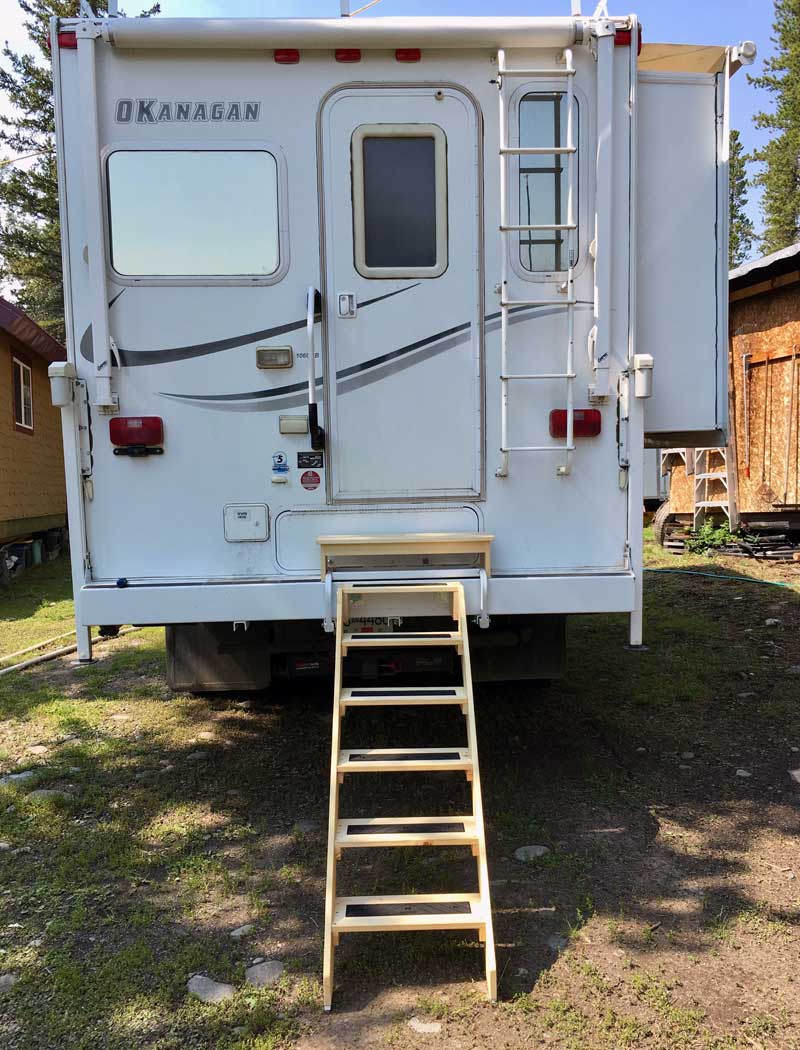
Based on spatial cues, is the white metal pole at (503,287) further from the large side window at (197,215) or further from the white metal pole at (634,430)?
the large side window at (197,215)

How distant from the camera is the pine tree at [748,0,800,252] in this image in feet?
83.0


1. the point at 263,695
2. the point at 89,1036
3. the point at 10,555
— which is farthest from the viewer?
the point at 10,555

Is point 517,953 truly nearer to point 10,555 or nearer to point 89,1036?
point 89,1036

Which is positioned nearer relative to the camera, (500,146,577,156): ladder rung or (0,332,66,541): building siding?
(500,146,577,156): ladder rung

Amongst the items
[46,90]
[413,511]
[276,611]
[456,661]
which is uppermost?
[46,90]

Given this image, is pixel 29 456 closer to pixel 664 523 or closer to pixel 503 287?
pixel 664 523

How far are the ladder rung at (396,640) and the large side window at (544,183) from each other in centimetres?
166

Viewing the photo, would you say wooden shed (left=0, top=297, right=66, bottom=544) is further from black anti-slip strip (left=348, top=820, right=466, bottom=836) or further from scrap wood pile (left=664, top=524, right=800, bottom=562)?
scrap wood pile (left=664, top=524, right=800, bottom=562)

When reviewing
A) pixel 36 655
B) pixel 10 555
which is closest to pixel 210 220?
pixel 36 655

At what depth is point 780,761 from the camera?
4.25m

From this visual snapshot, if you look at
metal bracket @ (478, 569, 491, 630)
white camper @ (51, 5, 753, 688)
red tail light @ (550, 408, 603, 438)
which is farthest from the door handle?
red tail light @ (550, 408, 603, 438)

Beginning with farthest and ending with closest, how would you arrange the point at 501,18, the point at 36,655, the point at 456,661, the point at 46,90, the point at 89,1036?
the point at 46,90 → the point at 36,655 → the point at 456,661 → the point at 501,18 → the point at 89,1036

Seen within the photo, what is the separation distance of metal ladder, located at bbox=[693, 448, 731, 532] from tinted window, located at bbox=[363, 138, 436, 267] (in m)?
7.81

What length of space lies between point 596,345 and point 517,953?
94.8 inches
